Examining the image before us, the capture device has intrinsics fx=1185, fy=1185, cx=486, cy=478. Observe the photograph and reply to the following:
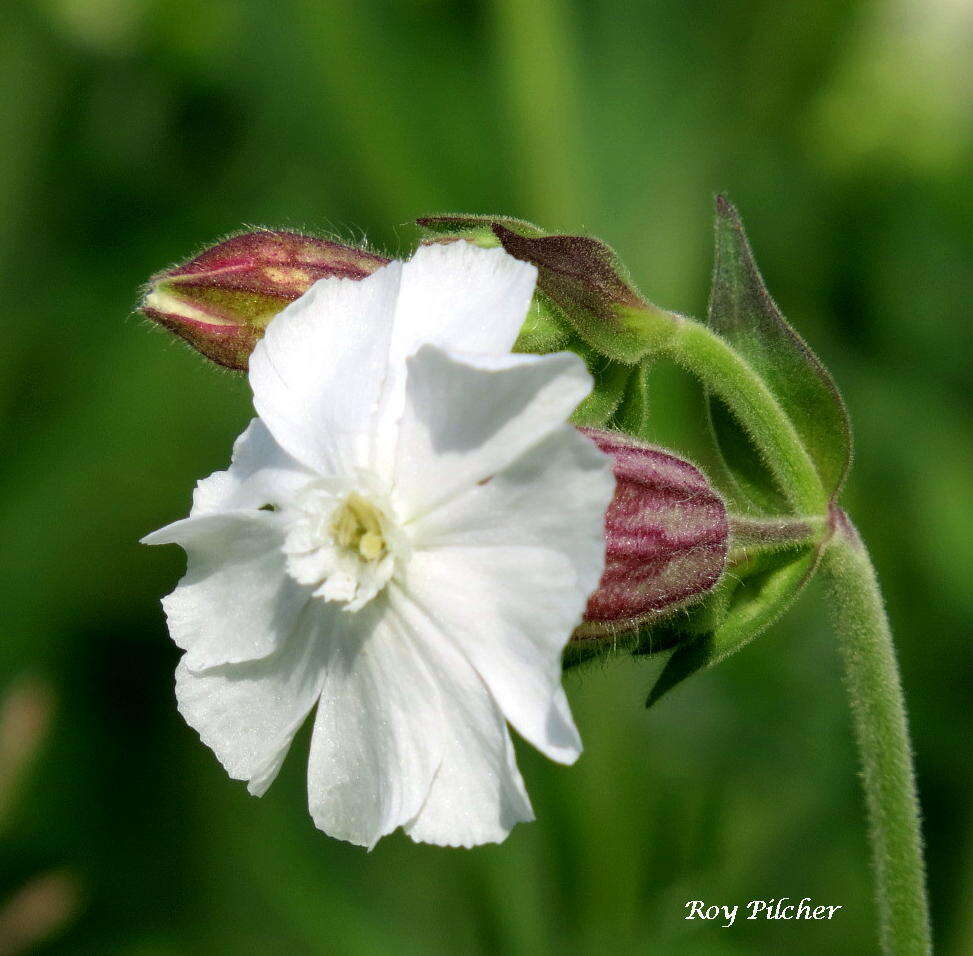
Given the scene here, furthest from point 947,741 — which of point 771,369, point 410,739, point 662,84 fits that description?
point 662,84

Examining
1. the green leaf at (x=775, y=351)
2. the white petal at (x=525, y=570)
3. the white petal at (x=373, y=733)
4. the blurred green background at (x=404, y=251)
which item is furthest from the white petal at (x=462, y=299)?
the blurred green background at (x=404, y=251)

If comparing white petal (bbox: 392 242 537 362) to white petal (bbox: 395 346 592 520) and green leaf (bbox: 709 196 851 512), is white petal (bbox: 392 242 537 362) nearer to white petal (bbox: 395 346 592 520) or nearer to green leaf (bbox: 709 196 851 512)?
white petal (bbox: 395 346 592 520)

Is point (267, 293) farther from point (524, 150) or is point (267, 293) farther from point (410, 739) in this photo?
point (524, 150)

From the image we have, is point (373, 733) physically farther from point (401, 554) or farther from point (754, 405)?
point (754, 405)

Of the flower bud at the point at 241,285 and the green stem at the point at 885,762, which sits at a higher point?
the flower bud at the point at 241,285

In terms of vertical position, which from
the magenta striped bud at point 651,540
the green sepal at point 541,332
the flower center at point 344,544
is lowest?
the magenta striped bud at point 651,540

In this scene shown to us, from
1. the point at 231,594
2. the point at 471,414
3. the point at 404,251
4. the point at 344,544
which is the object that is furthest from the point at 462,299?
the point at 404,251

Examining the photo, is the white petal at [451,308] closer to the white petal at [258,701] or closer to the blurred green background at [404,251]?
the white petal at [258,701]
